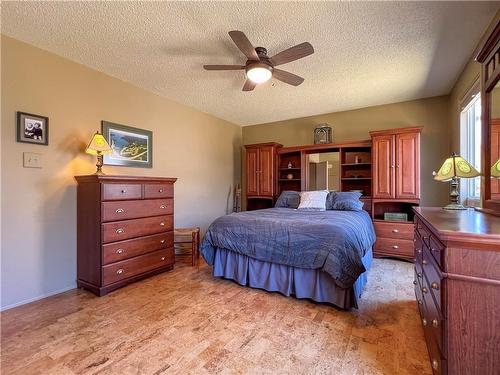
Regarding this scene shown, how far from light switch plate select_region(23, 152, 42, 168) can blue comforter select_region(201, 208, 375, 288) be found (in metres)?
1.83

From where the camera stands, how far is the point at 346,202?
3.64 metres

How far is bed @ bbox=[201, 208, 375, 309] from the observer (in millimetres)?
2096

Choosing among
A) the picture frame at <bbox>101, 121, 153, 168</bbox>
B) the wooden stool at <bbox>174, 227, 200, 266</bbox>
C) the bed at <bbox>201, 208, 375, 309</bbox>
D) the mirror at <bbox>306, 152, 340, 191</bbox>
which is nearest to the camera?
the bed at <bbox>201, 208, 375, 309</bbox>

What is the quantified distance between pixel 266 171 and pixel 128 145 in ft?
8.04

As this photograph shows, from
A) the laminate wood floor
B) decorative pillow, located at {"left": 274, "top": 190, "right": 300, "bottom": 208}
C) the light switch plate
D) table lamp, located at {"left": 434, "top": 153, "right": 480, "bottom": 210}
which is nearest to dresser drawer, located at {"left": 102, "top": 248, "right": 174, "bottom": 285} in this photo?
the laminate wood floor

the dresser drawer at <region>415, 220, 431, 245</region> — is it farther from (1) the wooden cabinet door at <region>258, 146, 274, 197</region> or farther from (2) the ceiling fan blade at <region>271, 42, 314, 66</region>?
(1) the wooden cabinet door at <region>258, 146, 274, 197</region>

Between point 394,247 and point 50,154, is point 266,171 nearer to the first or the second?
point 394,247

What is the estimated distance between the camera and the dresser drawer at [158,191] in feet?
9.32

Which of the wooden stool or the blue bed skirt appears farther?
the wooden stool

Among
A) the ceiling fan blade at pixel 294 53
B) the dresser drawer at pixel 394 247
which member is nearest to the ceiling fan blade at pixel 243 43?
the ceiling fan blade at pixel 294 53

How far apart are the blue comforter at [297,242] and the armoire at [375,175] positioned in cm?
151

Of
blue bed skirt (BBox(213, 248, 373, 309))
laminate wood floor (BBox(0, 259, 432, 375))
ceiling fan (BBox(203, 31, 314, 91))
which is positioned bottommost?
laminate wood floor (BBox(0, 259, 432, 375))

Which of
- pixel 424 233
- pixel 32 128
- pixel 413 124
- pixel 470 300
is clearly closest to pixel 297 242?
pixel 424 233

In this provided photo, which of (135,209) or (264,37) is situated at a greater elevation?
(264,37)
